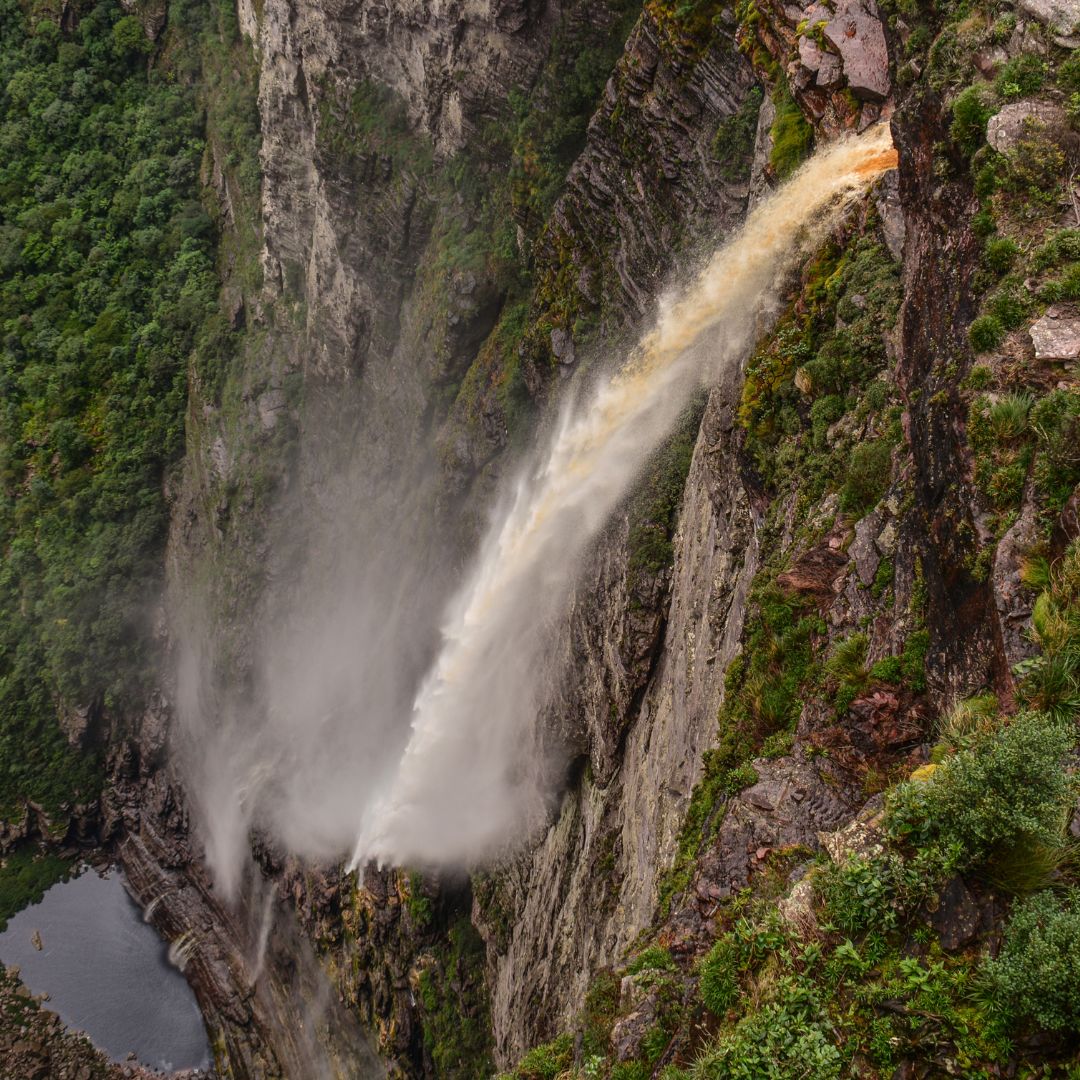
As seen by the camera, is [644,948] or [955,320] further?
→ [644,948]

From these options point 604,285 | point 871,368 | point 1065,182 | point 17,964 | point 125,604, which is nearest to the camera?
point 1065,182

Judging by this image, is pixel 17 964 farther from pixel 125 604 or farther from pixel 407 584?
pixel 407 584

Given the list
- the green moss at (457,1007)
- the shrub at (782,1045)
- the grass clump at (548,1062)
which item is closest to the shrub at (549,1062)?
the grass clump at (548,1062)

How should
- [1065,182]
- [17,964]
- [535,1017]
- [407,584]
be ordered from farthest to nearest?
1. [17,964]
2. [407,584]
3. [535,1017]
4. [1065,182]

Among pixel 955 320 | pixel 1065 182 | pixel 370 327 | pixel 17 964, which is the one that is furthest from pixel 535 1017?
pixel 17 964

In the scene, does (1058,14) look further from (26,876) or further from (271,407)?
(26,876)

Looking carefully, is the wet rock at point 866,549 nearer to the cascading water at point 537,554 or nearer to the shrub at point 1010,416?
the shrub at point 1010,416
